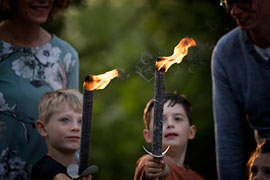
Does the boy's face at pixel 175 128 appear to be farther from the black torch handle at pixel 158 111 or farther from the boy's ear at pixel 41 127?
the black torch handle at pixel 158 111

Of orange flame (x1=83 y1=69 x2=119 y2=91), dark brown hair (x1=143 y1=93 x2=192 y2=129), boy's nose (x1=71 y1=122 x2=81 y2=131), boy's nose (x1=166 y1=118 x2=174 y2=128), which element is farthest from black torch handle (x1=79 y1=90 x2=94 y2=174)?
dark brown hair (x1=143 y1=93 x2=192 y2=129)

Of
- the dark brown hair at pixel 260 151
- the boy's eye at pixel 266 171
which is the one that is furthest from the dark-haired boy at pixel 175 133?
the boy's eye at pixel 266 171

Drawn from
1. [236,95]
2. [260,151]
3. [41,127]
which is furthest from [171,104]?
[41,127]

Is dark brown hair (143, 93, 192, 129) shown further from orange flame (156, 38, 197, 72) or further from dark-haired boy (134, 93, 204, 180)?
orange flame (156, 38, 197, 72)

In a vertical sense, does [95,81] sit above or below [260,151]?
above

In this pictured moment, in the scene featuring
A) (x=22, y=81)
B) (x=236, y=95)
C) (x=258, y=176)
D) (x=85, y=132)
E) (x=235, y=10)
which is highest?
(x=235, y=10)

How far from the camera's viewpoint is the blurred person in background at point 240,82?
11.3 feet

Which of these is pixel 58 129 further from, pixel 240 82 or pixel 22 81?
pixel 240 82

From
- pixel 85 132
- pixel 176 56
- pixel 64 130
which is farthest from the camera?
pixel 64 130

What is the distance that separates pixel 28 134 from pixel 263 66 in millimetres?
1802

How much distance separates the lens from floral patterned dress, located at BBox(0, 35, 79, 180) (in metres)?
3.68

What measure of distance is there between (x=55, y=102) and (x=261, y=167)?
1453mm

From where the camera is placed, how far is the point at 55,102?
3.50 metres

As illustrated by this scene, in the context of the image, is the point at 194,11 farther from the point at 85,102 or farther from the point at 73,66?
the point at 85,102
